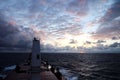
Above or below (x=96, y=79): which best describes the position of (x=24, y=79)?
above

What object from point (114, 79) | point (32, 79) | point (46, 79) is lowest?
point (114, 79)

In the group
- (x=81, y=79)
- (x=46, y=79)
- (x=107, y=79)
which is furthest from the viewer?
(x=107, y=79)

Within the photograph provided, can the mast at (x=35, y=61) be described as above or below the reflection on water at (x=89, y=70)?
above

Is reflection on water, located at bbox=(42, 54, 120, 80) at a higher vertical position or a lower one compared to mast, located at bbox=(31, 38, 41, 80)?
lower

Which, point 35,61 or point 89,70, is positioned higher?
point 35,61

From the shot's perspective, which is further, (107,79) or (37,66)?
(107,79)

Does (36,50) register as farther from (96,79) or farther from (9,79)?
(96,79)

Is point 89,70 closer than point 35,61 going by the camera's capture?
No

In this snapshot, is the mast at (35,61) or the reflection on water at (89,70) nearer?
the mast at (35,61)

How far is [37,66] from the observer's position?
7379 millimetres

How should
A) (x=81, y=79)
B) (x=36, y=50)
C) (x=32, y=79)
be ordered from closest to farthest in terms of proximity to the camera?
(x=32, y=79)
(x=36, y=50)
(x=81, y=79)

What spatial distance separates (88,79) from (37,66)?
111ft

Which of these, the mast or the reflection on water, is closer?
the mast

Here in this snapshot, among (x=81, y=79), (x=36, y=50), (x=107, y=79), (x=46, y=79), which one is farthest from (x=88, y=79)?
(x=36, y=50)
